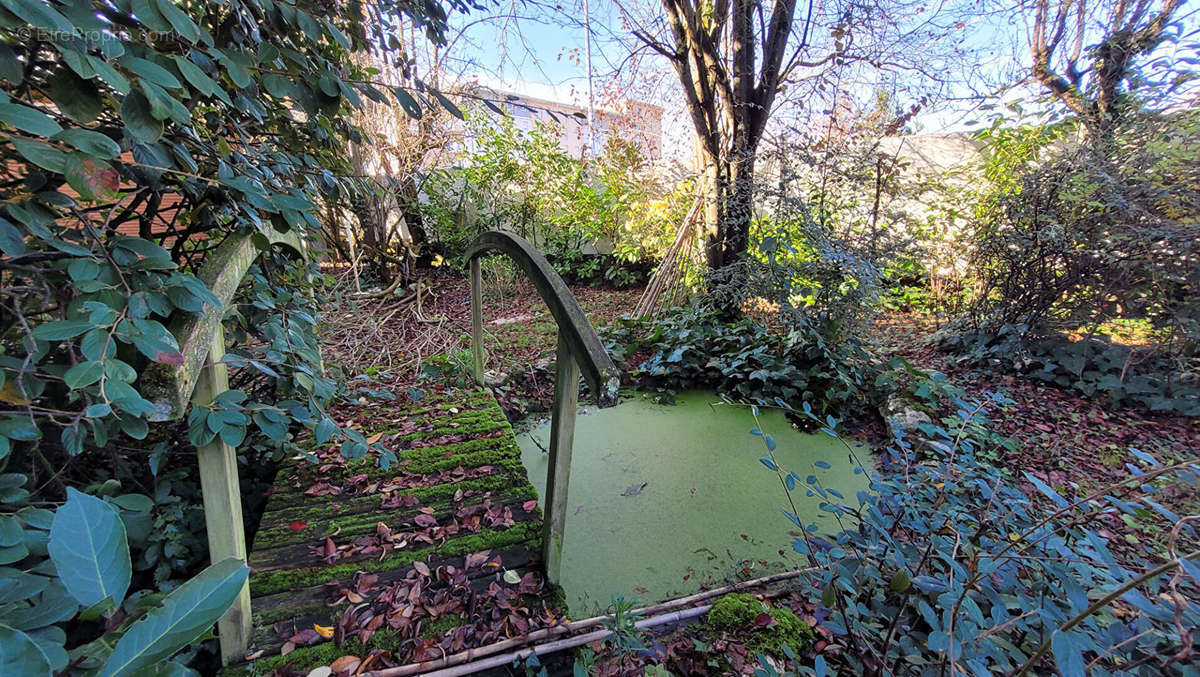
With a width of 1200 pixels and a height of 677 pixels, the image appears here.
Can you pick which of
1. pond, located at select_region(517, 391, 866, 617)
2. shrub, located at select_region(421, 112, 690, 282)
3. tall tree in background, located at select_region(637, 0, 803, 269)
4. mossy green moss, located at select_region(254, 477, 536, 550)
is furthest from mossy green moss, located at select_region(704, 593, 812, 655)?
shrub, located at select_region(421, 112, 690, 282)

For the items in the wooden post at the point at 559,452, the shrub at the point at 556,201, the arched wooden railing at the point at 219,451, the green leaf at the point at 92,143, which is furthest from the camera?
the shrub at the point at 556,201

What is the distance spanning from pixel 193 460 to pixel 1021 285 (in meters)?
4.50

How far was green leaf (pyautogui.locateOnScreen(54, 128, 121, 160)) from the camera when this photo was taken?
0.62 meters

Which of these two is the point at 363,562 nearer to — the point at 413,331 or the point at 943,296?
the point at 413,331

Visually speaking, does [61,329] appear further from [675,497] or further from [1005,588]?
[675,497]

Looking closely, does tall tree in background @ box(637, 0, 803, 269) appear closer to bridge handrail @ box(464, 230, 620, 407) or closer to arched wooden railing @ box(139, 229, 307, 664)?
bridge handrail @ box(464, 230, 620, 407)

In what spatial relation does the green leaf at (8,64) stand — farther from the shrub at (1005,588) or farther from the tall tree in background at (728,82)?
the tall tree in background at (728,82)

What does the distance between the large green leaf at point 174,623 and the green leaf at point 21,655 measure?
27 mm

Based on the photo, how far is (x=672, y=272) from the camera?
4.15 m

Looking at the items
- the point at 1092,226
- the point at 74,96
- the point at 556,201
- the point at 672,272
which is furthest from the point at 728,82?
the point at 74,96

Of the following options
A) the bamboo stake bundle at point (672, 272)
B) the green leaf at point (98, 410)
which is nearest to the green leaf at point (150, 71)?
the green leaf at point (98, 410)

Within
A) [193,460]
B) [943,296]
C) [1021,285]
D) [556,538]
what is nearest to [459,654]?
[556,538]

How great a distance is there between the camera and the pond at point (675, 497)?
165cm

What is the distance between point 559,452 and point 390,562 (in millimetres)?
598
